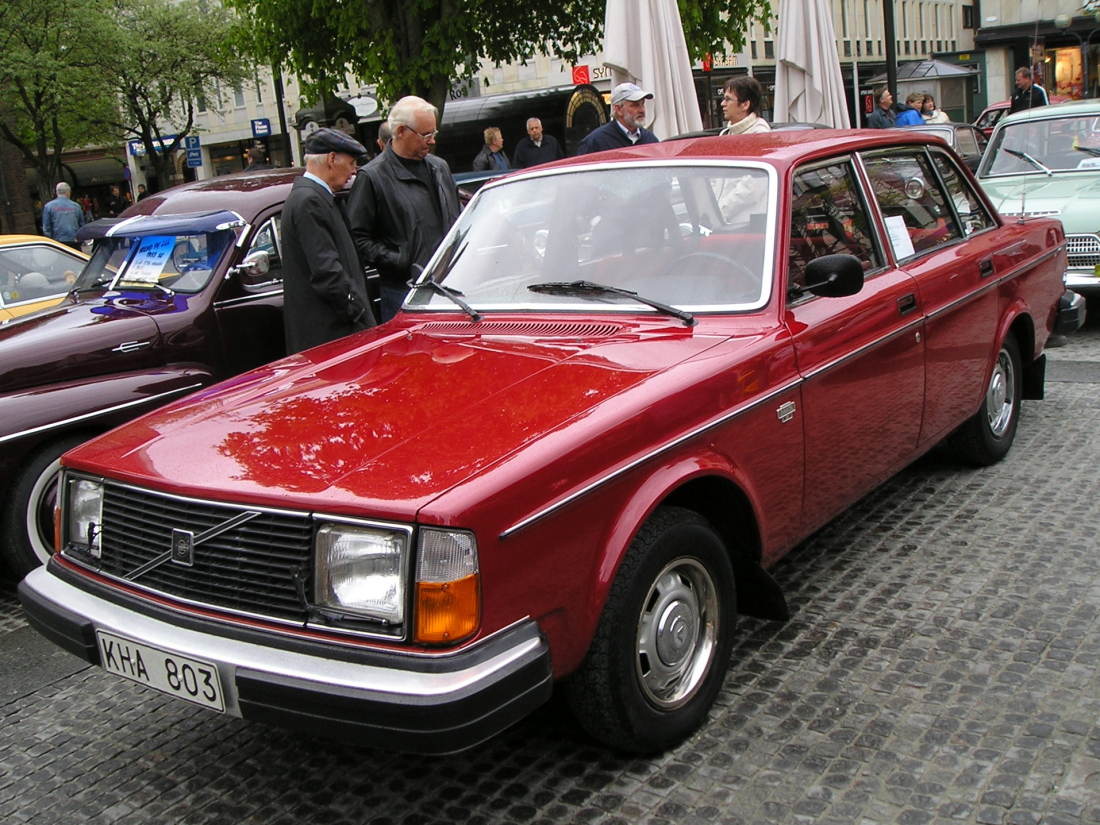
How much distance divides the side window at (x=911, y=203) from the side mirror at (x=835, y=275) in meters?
0.98

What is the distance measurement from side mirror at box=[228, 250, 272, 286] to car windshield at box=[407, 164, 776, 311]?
6.45ft

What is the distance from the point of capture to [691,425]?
3.38 metres

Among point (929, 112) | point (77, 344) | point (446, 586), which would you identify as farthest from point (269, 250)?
point (929, 112)

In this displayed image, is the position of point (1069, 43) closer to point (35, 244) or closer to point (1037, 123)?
point (1037, 123)

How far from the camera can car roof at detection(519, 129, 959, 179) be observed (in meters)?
4.40

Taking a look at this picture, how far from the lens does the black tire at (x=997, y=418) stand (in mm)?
5707

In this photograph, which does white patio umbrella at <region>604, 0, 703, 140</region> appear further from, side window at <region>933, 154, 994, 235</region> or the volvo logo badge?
the volvo logo badge

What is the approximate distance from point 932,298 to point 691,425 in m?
2.00

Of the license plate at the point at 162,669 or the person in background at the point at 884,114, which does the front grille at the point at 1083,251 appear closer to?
the license plate at the point at 162,669

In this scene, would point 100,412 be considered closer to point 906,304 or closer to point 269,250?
point 269,250

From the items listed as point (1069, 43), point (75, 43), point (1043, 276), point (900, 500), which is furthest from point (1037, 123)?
point (1069, 43)

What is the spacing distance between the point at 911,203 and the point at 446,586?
341 centimetres

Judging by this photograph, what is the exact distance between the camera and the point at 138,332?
237 inches

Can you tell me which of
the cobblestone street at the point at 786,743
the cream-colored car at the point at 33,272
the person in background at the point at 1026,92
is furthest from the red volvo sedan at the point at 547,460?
the person in background at the point at 1026,92
